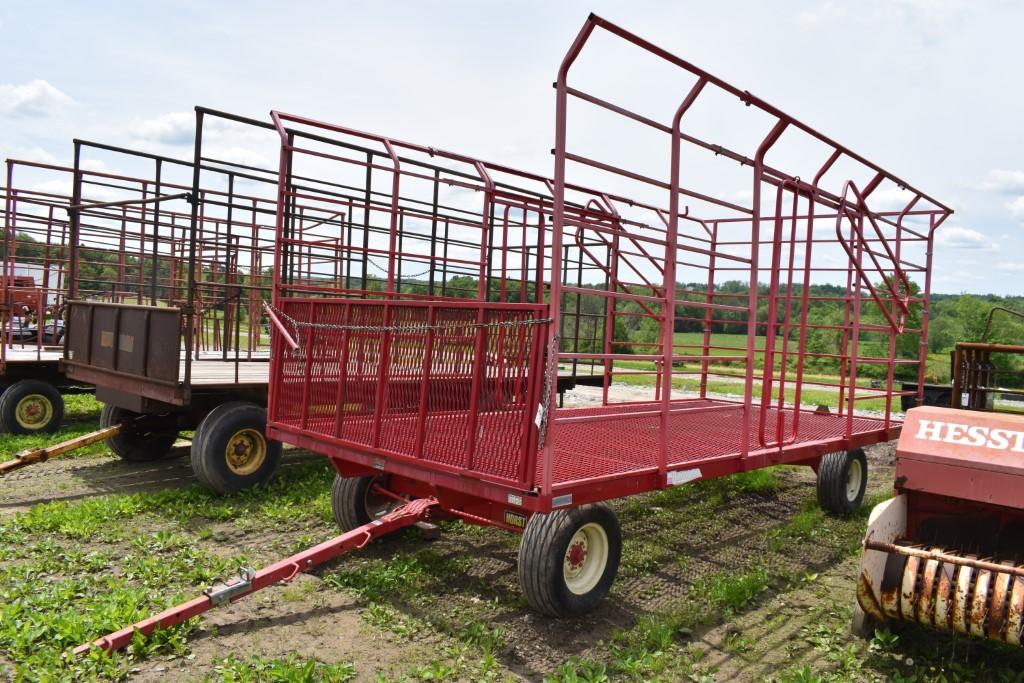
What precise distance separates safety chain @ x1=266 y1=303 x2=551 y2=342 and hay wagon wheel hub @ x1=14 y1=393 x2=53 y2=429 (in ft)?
18.8

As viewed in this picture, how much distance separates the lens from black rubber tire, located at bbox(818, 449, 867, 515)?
682 cm

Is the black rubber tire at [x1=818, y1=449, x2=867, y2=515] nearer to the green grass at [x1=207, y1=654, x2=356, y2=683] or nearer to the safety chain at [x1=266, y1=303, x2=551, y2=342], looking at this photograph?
the safety chain at [x1=266, y1=303, x2=551, y2=342]

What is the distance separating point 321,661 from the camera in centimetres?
385

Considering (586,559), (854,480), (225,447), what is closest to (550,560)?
(586,559)

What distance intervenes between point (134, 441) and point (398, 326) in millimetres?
5051

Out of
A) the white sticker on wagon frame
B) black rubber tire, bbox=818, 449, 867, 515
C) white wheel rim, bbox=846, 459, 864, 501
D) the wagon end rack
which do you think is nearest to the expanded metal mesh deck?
the white sticker on wagon frame

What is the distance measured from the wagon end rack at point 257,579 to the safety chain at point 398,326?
3.87 ft

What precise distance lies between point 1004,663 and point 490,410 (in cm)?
298

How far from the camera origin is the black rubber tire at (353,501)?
217 inches

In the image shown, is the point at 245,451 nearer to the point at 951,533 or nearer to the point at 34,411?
the point at 34,411

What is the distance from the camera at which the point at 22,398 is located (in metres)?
9.41

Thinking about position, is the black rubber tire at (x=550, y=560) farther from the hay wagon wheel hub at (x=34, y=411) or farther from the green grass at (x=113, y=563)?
the hay wagon wheel hub at (x=34, y=411)

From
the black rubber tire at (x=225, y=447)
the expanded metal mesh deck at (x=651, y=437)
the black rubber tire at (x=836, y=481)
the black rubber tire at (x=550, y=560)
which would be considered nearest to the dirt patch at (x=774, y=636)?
the black rubber tire at (x=550, y=560)

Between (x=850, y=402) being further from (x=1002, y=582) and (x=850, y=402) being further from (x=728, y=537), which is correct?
(x=1002, y=582)
